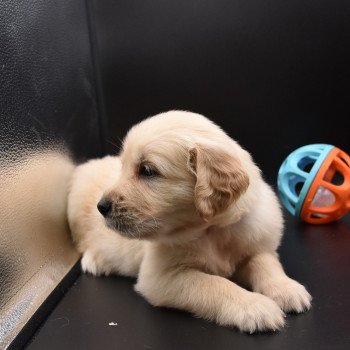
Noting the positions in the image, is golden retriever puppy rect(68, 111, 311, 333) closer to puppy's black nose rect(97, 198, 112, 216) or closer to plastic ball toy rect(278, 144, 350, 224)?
puppy's black nose rect(97, 198, 112, 216)

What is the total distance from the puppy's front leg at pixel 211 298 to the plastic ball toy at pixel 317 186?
2.76 ft

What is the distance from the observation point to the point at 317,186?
2.28 meters

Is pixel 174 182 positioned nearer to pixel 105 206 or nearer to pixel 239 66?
pixel 105 206

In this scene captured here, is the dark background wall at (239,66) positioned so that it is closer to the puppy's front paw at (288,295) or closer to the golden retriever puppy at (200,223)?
the golden retriever puppy at (200,223)

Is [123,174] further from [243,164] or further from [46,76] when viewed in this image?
[46,76]

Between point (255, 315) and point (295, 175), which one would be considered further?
point (295, 175)

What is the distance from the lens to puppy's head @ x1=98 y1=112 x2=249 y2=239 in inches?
60.2

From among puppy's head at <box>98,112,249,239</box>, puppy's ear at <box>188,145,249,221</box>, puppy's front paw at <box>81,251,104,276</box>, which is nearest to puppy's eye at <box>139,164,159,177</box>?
puppy's head at <box>98,112,249,239</box>

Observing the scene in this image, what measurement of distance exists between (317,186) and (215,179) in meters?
0.93

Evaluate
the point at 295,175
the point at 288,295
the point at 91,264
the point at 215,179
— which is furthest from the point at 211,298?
the point at 295,175

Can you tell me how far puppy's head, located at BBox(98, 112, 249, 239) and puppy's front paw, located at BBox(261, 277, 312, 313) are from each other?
32 centimetres

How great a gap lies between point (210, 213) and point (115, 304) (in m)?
0.58

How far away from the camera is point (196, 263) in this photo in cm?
174

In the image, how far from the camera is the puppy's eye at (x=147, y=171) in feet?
5.30
